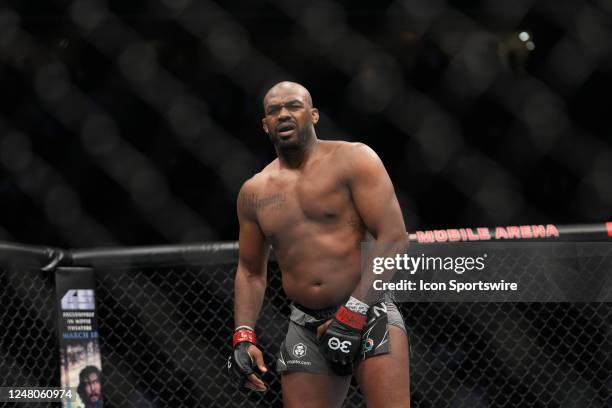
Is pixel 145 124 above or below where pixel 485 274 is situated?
below

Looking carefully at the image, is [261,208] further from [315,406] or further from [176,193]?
[176,193]

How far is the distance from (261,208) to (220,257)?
20.1 inches

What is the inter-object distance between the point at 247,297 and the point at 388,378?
511 millimetres

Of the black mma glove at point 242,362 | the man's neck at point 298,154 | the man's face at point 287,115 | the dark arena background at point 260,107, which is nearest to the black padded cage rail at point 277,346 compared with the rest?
the dark arena background at point 260,107

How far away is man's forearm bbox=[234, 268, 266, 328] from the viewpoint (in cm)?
262

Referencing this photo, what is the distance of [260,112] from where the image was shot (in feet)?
14.8

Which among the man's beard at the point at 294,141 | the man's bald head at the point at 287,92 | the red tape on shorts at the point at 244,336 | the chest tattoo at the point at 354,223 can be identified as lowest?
the red tape on shorts at the point at 244,336

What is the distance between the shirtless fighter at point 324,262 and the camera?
7.76ft

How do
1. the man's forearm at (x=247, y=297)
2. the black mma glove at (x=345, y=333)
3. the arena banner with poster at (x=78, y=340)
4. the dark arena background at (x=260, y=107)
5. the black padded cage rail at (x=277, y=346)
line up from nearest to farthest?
the black mma glove at (x=345, y=333) < the man's forearm at (x=247, y=297) < the arena banner with poster at (x=78, y=340) < the black padded cage rail at (x=277, y=346) < the dark arena background at (x=260, y=107)

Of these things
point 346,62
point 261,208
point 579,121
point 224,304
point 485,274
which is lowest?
point 224,304

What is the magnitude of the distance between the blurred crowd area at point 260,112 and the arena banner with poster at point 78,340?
1.50 metres

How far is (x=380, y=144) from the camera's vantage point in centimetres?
452

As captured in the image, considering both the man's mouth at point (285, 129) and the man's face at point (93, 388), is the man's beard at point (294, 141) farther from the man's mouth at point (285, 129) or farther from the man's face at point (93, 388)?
the man's face at point (93, 388)

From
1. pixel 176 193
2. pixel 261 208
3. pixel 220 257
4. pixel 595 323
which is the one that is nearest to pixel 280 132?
pixel 261 208
